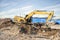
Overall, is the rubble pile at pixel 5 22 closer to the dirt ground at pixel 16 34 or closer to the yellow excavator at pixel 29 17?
the dirt ground at pixel 16 34

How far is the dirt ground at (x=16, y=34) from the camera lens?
9.14 ft

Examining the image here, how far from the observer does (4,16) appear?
3051mm

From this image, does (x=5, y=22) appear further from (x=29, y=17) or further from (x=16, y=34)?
(x=29, y=17)

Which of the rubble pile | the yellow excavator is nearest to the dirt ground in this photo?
the rubble pile

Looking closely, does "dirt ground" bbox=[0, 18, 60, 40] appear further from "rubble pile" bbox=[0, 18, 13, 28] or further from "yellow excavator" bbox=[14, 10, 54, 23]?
"yellow excavator" bbox=[14, 10, 54, 23]

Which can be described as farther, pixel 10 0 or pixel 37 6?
pixel 10 0

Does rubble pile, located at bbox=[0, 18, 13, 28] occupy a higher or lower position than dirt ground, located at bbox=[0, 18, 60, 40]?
higher

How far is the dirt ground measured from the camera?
9.14 ft

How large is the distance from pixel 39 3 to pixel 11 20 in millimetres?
574

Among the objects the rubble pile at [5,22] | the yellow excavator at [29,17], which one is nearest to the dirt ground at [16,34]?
the rubble pile at [5,22]

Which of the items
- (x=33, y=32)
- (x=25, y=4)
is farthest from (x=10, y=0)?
(x=33, y=32)

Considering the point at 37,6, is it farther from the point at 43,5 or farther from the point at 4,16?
the point at 4,16

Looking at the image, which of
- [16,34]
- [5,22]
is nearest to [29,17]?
[16,34]

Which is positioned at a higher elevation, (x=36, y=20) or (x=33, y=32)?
(x=36, y=20)
